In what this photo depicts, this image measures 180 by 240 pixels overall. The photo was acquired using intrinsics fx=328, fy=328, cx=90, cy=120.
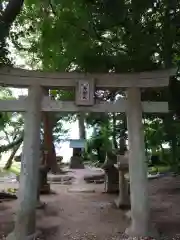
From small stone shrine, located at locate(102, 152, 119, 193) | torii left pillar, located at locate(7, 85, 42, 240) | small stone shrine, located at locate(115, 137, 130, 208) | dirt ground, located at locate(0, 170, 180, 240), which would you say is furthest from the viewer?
small stone shrine, located at locate(102, 152, 119, 193)

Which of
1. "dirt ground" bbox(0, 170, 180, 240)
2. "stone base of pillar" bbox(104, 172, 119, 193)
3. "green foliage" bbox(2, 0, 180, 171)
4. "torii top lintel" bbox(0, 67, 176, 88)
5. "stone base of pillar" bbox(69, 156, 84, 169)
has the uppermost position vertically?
"green foliage" bbox(2, 0, 180, 171)

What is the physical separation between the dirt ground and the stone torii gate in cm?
60

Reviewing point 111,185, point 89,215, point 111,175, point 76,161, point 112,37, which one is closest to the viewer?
point 112,37

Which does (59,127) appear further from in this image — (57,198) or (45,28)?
(45,28)

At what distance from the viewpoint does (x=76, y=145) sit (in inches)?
690

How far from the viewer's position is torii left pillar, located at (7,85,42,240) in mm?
4871

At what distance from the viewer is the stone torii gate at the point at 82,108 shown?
5.01 m

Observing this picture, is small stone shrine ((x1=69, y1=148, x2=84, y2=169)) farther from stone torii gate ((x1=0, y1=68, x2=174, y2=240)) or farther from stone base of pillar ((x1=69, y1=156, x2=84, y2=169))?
stone torii gate ((x1=0, y1=68, x2=174, y2=240))

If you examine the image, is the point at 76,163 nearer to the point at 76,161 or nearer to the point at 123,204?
the point at 76,161

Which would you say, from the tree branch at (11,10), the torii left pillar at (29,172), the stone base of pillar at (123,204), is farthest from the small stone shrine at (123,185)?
the tree branch at (11,10)

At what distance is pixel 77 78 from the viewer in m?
5.38

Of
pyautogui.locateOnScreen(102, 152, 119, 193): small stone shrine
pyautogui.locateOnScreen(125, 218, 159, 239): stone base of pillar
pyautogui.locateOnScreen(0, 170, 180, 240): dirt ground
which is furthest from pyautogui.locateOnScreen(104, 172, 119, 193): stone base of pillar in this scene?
pyautogui.locateOnScreen(125, 218, 159, 239): stone base of pillar

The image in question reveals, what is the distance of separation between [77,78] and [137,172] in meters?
1.80

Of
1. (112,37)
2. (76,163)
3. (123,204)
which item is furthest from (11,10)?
(76,163)
